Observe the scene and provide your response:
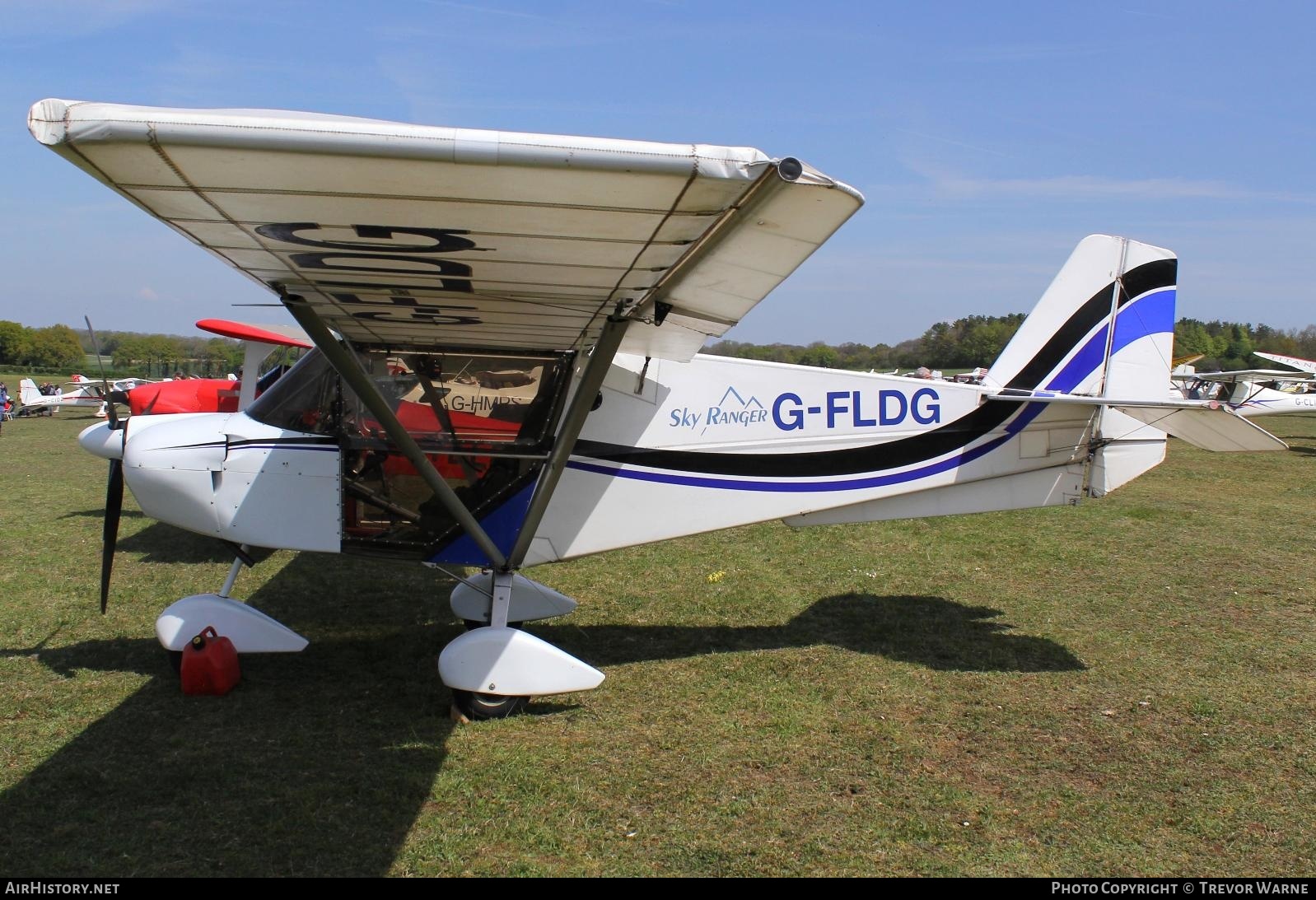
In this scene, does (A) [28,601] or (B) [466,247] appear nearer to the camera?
(B) [466,247]

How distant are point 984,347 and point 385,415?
56797 millimetres

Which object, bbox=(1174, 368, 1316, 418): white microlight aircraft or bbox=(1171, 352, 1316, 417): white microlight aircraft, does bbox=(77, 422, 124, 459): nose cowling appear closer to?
bbox=(1171, 352, 1316, 417): white microlight aircraft

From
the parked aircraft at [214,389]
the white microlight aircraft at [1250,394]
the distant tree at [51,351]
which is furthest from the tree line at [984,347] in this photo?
the distant tree at [51,351]

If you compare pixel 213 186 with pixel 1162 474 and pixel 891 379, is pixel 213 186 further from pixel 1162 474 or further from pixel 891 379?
pixel 1162 474

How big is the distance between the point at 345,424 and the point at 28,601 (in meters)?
3.59

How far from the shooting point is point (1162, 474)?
603 inches

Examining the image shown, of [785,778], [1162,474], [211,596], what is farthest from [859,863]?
[1162,474]

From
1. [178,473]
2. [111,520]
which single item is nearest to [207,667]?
[178,473]

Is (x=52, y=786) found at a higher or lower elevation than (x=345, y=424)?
lower

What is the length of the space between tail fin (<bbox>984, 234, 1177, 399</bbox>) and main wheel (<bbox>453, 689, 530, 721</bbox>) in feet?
12.5

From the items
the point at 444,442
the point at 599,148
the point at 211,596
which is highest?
the point at 599,148

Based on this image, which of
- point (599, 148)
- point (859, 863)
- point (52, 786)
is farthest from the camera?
point (52, 786)

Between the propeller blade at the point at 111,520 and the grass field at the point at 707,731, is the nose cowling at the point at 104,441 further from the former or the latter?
the grass field at the point at 707,731

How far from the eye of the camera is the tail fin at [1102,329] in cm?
601
